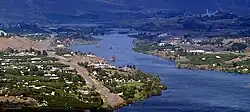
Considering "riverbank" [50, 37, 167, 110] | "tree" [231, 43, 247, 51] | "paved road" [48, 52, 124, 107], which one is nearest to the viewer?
"paved road" [48, 52, 124, 107]

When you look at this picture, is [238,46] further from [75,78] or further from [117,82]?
[75,78]

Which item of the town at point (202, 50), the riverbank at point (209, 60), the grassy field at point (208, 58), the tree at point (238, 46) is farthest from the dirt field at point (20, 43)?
the tree at point (238, 46)

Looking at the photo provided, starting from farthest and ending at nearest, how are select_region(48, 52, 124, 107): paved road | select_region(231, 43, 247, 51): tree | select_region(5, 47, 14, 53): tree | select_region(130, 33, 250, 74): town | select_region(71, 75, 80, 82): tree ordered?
1. select_region(231, 43, 247, 51): tree
2. select_region(5, 47, 14, 53): tree
3. select_region(130, 33, 250, 74): town
4. select_region(71, 75, 80, 82): tree
5. select_region(48, 52, 124, 107): paved road

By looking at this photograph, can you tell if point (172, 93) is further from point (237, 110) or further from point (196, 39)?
point (196, 39)

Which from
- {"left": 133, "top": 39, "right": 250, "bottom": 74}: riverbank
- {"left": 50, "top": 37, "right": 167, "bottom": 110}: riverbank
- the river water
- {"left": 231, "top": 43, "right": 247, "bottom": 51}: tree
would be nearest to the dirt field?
the river water

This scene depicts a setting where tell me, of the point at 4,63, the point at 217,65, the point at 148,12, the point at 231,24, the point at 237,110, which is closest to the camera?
the point at 237,110

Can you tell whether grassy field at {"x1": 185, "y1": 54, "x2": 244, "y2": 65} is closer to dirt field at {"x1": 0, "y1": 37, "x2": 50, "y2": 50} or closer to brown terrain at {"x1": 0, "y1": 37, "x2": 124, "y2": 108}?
brown terrain at {"x1": 0, "y1": 37, "x2": 124, "y2": 108}

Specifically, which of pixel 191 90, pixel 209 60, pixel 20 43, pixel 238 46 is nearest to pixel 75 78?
pixel 191 90

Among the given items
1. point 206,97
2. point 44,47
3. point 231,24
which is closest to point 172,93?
point 206,97
